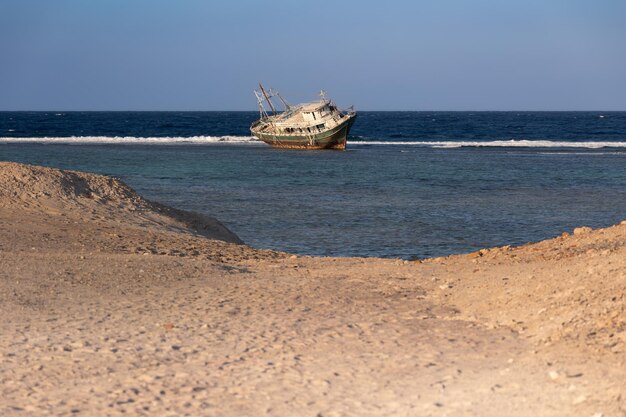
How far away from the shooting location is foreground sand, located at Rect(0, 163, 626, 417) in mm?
5848

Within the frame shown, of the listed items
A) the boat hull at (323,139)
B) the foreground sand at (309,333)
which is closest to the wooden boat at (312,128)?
the boat hull at (323,139)

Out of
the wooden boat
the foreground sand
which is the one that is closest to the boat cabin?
the wooden boat

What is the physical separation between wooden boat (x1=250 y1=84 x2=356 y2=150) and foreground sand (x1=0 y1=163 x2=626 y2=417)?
142ft

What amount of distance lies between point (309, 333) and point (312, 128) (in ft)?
159

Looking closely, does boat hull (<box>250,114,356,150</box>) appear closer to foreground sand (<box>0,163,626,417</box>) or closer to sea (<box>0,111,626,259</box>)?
sea (<box>0,111,626,259</box>)

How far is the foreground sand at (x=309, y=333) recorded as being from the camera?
5.85 metres

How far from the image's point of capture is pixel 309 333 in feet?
24.7

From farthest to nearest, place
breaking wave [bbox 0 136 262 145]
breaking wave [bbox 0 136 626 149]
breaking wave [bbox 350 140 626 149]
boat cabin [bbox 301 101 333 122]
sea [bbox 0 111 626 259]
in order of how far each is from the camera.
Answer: breaking wave [bbox 0 136 262 145], breaking wave [bbox 0 136 626 149], breaking wave [bbox 350 140 626 149], boat cabin [bbox 301 101 333 122], sea [bbox 0 111 626 259]

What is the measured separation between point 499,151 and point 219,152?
16722mm

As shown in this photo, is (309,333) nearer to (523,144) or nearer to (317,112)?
(317,112)

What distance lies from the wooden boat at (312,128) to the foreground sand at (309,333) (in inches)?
1706

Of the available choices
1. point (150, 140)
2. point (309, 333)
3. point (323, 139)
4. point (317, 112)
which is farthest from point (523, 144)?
point (309, 333)

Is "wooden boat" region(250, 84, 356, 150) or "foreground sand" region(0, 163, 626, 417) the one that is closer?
"foreground sand" region(0, 163, 626, 417)

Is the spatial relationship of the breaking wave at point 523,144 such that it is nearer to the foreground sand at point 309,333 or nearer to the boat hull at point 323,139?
the boat hull at point 323,139
